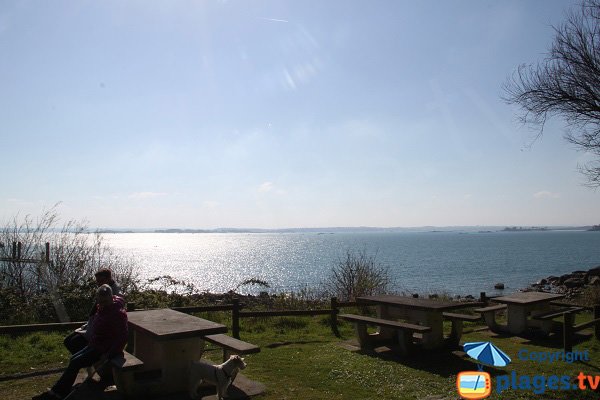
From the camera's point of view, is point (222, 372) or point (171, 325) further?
point (171, 325)

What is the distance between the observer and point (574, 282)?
3469cm

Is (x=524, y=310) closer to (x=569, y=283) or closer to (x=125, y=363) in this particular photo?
(x=125, y=363)

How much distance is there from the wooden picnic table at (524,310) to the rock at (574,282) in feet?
91.5

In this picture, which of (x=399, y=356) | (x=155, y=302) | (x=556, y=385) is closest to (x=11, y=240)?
(x=155, y=302)

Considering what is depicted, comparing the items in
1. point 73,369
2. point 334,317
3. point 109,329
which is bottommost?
point 334,317

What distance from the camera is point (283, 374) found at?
714 cm

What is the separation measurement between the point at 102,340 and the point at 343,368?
370 centimetres

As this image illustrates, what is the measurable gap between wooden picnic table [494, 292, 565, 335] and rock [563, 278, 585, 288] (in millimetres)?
27890

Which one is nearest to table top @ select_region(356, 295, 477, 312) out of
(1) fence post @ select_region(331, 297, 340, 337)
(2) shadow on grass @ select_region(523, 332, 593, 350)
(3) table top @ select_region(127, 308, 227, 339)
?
(1) fence post @ select_region(331, 297, 340, 337)

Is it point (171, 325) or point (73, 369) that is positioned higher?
point (171, 325)

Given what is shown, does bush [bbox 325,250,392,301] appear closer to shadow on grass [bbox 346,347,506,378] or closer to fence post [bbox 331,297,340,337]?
fence post [bbox 331,297,340,337]

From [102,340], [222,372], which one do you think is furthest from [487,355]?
[102,340]

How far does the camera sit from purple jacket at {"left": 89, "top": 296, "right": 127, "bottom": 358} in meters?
5.64

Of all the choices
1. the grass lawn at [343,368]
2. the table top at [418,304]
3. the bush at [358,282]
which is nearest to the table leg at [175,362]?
the grass lawn at [343,368]
